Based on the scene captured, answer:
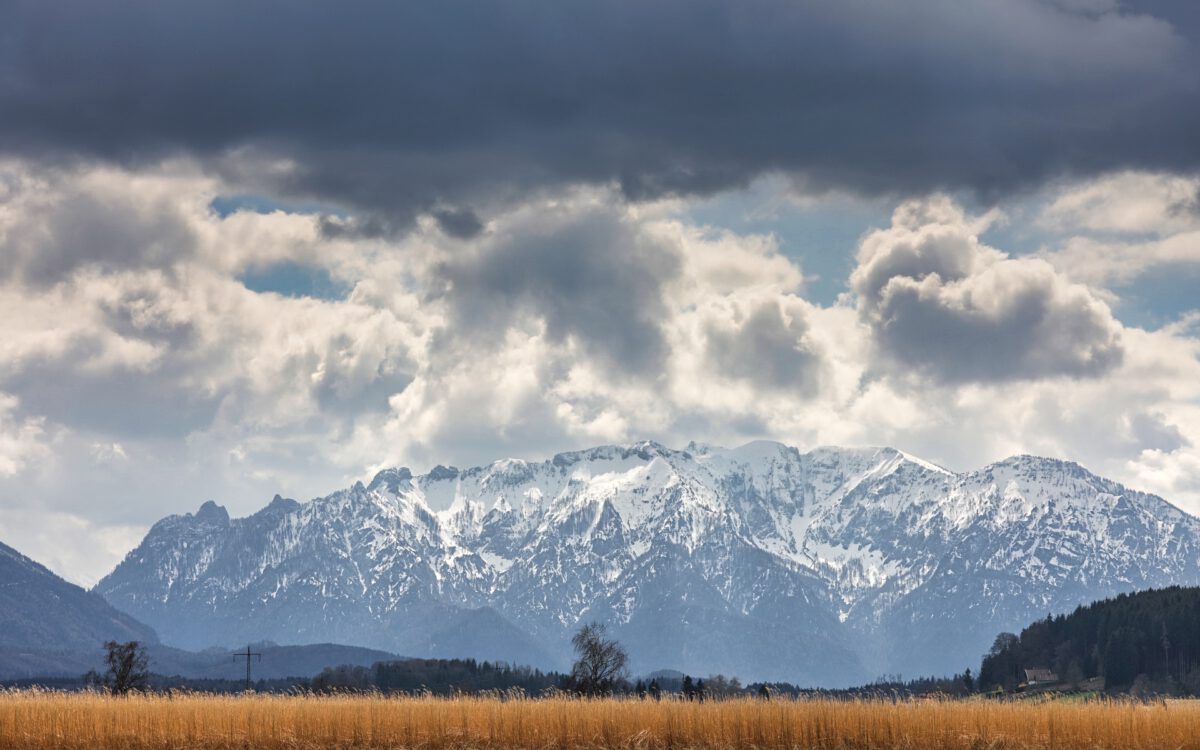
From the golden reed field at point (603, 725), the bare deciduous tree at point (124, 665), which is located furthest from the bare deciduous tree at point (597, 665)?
the golden reed field at point (603, 725)

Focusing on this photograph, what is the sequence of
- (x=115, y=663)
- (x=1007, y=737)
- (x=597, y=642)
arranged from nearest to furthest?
(x=1007, y=737) < (x=115, y=663) < (x=597, y=642)

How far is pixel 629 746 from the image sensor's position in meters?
59.3

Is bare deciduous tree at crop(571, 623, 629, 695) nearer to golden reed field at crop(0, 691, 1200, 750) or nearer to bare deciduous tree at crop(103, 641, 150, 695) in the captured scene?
bare deciduous tree at crop(103, 641, 150, 695)

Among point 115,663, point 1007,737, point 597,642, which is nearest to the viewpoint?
point 1007,737

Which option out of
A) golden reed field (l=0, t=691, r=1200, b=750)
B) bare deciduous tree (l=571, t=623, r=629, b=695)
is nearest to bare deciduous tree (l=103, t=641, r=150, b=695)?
bare deciduous tree (l=571, t=623, r=629, b=695)

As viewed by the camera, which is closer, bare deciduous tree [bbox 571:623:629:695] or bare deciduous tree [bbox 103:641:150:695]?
bare deciduous tree [bbox 103:641:150:695]

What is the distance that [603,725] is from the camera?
198 feet

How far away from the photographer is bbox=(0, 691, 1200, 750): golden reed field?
193 feet

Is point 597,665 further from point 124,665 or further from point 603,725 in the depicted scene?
point 603,725

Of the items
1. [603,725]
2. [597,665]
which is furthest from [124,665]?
[603,725]

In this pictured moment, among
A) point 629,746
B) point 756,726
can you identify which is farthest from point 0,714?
point 756,726

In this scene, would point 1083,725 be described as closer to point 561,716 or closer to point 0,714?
point 561,716

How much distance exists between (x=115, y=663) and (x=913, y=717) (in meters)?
101

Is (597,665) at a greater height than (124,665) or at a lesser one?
lesser
